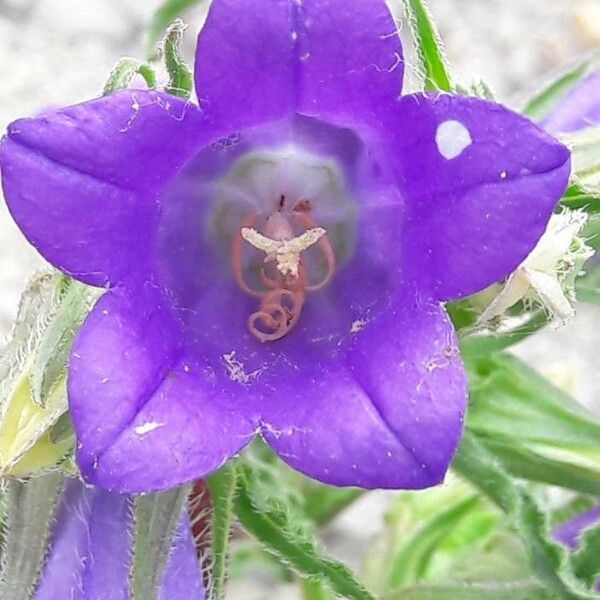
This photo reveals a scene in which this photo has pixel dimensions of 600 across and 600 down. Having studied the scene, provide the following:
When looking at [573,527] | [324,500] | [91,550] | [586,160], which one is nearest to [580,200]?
[586,160]

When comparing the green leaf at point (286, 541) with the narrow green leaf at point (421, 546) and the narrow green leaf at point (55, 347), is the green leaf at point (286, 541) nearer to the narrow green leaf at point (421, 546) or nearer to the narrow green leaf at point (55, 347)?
the narrow green leaf at point (55, 347)

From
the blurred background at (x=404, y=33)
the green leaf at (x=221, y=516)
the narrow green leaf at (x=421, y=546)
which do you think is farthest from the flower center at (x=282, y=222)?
the blurred background at (x=404, y=33)

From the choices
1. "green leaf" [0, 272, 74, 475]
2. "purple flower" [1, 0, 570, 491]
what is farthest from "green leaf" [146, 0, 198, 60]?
"green leaf" [0, 272, 74, 475]

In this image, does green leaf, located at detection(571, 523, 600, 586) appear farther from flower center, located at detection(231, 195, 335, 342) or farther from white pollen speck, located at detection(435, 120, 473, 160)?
white pollen speck, located at detection(435, 120, 473, 160)

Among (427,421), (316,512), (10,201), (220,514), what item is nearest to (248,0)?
(10,201)

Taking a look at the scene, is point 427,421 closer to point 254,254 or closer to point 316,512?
point 254,254
